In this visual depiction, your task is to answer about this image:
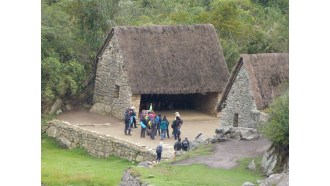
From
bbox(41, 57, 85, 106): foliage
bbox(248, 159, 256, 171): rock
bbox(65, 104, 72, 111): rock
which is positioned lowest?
bbox(248, 159, 256, 171): rock

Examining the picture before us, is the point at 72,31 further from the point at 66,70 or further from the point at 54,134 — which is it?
the point at 54,134

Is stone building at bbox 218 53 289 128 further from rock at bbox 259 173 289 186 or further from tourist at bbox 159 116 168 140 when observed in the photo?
rock at bbox 259 173 289 186

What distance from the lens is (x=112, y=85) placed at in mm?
35875

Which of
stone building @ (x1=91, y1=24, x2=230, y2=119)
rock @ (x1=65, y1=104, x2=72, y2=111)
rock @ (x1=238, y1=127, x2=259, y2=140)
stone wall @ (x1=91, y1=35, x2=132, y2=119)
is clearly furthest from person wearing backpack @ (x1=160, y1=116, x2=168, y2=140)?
rock @ (x1=65, y1=104, x2=72, y2=111)

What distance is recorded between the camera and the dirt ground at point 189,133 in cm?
2478

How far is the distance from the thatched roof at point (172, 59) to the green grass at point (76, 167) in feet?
13.0

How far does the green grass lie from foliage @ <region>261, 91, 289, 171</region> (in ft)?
17.2

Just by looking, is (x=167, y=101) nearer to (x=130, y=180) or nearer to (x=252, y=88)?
(x=252, y=88)

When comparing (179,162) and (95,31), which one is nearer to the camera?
(179,162)

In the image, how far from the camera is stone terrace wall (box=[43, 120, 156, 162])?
2922 centimetres

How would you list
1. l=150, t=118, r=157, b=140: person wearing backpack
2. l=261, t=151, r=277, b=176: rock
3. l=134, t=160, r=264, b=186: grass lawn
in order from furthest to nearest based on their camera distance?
l=150, t=118, r=157, b=140: person wearing backpack < l=261, t=151, r=277, b=176: rock < l=134, t=160, r=264, b=186: grass lawn
